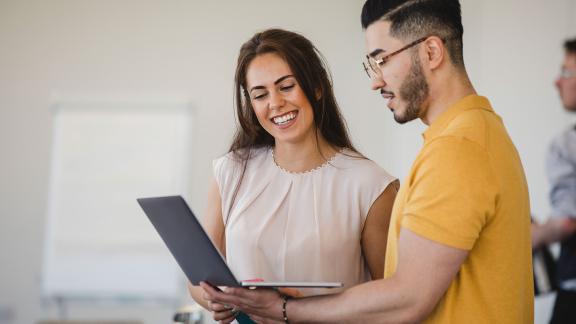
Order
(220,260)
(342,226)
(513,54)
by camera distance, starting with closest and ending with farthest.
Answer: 1. (220,260)
2. (342,226)
3. (513,54)

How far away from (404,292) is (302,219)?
67cm

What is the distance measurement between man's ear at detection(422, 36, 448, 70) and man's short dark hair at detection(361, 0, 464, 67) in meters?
0.02

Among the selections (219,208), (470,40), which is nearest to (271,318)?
(219,208)

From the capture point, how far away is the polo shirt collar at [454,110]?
1.21 meters

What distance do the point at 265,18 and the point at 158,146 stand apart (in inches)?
55.4

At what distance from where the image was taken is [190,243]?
1.39 metres

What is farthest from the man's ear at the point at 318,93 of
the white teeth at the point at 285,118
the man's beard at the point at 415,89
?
the man's beard at the point at 415,89

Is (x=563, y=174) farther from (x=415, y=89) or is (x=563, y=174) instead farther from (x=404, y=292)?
(x=404, y=292)

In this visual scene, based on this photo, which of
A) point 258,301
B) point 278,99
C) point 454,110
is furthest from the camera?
point 278,99

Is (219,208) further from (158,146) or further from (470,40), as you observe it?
(158,146)

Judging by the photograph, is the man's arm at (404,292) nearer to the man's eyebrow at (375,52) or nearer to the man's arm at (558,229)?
the man's eyebrow at (375,52)

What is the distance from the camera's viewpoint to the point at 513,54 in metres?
3.43

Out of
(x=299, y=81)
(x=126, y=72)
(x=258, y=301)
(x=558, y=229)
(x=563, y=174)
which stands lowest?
(x=558, y=229)

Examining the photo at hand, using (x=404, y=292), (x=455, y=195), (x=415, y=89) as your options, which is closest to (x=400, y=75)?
(x=415, y=89)
